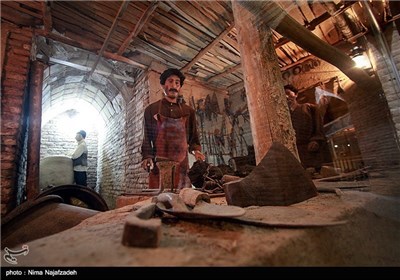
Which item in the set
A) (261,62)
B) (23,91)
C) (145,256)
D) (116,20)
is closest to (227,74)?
(116,20)

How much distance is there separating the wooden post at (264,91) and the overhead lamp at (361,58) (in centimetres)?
295

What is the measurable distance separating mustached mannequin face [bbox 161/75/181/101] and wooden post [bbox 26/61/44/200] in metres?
2.19

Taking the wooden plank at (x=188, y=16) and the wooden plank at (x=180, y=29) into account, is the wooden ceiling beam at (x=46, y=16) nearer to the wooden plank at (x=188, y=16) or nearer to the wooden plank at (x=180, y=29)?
the wooden plank at (x=180, y=29)

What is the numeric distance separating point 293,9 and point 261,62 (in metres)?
2.54

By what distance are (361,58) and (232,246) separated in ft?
16.9

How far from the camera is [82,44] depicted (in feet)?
12.9

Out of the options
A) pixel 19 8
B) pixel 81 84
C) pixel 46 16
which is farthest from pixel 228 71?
pixel 81 84

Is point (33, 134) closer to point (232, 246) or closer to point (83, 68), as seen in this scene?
point (83, 68)

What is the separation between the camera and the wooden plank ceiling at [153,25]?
3322 mm

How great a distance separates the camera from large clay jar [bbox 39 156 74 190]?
554cm

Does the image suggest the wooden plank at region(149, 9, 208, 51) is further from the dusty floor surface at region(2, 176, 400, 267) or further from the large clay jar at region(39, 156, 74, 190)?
the large clay jar at region(39, 156, 74, 190)

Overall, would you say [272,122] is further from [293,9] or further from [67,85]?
[67,85]

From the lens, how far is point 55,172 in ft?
18.7

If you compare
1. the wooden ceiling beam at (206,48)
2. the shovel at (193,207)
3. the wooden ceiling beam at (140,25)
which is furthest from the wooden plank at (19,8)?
the shovel at (193,207)
